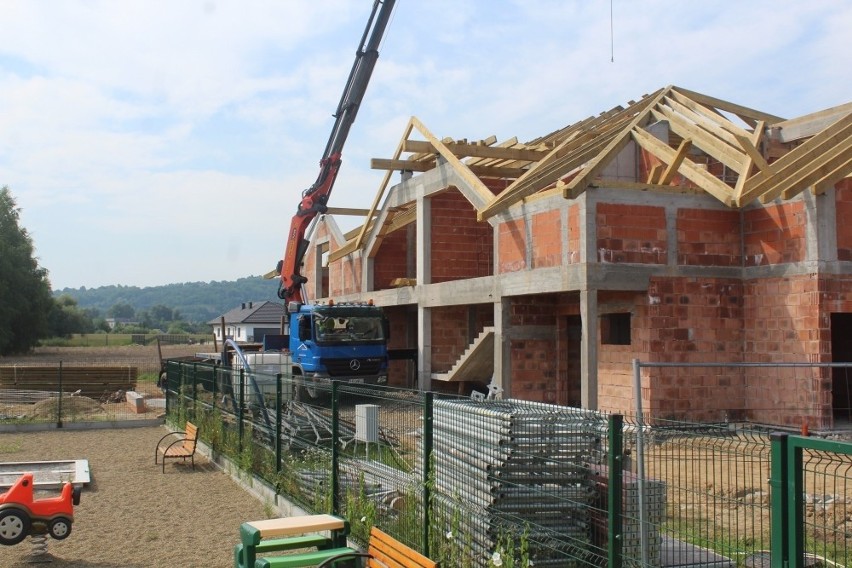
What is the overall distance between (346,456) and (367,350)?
1400 centimetres

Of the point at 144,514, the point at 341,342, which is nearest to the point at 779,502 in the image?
the point at 144,514

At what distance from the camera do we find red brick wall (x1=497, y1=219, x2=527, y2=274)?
18.2m

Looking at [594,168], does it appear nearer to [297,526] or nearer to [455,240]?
[455,240]

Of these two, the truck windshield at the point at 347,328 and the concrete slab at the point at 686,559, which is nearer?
the concrete slab at the point at 686,559

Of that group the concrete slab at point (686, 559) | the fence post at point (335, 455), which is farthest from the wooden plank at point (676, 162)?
the concrete slab at point (686, 559)

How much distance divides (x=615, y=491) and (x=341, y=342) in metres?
18.1

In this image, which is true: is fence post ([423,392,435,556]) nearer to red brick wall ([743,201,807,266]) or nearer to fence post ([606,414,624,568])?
fence post ([606,414,624,568])

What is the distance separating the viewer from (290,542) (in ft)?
21.2

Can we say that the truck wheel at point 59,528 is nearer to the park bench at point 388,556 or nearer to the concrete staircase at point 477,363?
the park bench at point 388,556

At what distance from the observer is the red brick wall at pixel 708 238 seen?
16469mm

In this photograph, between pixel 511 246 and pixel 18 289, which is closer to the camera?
pixel 511 246

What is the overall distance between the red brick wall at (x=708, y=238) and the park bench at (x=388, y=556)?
11.6 m

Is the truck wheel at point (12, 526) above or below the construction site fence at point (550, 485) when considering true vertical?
below

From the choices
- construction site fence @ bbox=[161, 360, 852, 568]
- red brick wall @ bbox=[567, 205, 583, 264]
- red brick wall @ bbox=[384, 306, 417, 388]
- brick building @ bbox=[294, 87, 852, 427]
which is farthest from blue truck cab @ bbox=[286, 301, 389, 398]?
construction site fence @ bbox=[161, 360, 852, 568]
